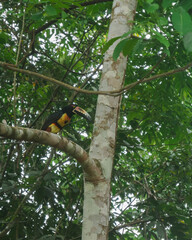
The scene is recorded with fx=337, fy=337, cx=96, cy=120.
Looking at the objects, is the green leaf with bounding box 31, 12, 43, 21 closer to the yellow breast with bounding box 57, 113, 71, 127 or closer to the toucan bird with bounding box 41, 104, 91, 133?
the toucan bird with bounding box 41, 104, 91, 133

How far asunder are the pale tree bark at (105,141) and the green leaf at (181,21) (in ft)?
2.57

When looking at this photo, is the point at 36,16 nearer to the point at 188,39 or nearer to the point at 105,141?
the point at 105,141

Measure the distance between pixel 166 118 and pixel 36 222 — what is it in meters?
1.90

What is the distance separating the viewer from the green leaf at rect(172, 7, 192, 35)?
106 centimetres

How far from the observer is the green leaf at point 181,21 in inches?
41.6

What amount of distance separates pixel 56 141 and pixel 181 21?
1.01 m

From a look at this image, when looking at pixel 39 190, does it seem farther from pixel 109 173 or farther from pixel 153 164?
pixel 109 173

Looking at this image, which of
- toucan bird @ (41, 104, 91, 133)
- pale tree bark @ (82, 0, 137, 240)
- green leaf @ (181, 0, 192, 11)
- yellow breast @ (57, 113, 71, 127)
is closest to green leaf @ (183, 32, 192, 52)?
green leaf @ (181, 0, 192, 11)

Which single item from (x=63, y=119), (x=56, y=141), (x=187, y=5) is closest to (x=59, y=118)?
(x=63, y=119)

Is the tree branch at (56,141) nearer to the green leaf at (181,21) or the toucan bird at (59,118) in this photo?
the green leaf at (181,21)

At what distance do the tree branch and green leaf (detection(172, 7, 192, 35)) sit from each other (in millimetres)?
908

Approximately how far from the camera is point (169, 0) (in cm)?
127

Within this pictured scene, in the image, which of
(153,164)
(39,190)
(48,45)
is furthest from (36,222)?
(48,45)

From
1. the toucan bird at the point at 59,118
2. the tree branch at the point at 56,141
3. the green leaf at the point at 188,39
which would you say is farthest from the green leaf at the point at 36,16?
the toucan bird at the point at 59,118
